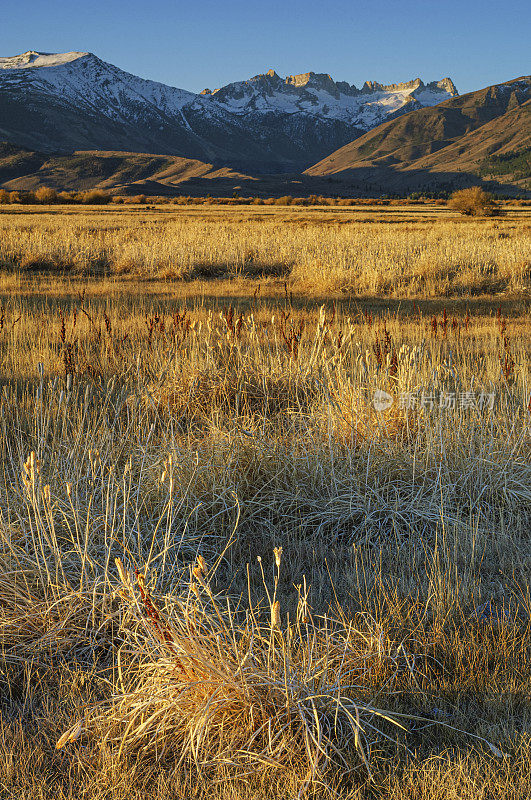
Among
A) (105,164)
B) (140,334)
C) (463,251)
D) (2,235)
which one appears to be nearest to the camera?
(140,334)

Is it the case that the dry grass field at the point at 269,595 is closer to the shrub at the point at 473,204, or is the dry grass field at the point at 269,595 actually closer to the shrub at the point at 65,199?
the shrub at the point at 473,204

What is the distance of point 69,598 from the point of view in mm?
2588

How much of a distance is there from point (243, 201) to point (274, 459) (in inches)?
3253

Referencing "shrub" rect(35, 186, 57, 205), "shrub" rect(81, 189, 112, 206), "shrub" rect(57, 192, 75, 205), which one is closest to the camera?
"shrub" rect(35, 186, 57, 205)

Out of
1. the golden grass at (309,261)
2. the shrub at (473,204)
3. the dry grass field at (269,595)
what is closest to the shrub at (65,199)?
the shrub at (473,204)

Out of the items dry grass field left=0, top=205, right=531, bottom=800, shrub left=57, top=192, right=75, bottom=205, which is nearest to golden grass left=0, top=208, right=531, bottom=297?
dry grass field left=0, top=205, right=531, bottom=800

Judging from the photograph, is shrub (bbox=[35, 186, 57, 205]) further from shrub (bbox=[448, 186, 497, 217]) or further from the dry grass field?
the dry grass field

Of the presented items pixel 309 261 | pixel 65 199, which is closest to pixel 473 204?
Answer: pixel 65 199

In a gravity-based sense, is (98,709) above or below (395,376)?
below

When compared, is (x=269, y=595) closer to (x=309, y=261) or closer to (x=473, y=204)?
(x=309, y=261)

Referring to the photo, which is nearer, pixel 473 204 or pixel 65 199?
pixel 473 204

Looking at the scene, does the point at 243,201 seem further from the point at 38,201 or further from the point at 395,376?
the point at 395,376

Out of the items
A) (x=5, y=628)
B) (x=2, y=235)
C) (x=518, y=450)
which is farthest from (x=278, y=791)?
(x=2, y=235)

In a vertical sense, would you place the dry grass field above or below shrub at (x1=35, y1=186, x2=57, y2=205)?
below
